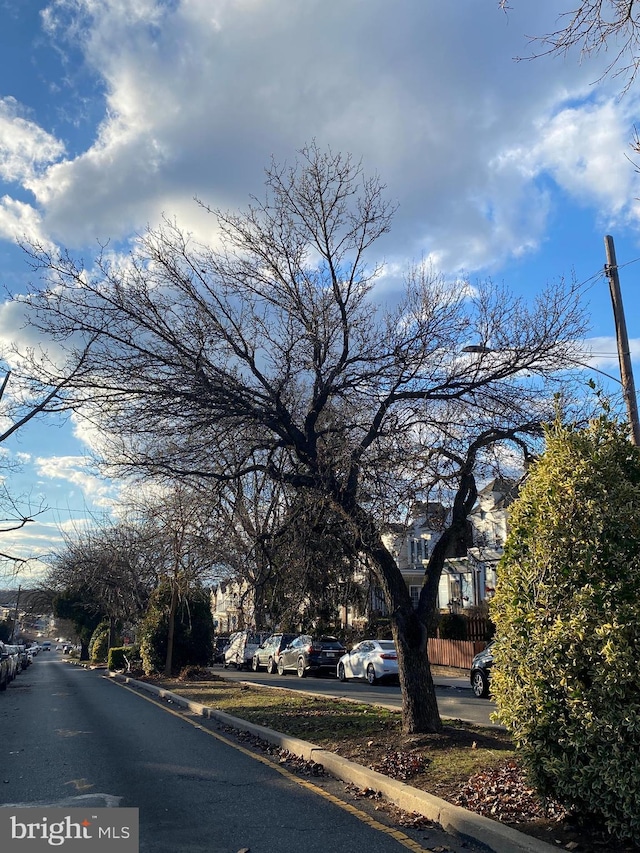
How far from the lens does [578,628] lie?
506cm

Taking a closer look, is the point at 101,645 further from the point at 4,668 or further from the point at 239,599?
the point at 239,599

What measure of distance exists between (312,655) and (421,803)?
22.4 meters

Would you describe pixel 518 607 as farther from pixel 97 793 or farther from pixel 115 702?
pixel 115 702

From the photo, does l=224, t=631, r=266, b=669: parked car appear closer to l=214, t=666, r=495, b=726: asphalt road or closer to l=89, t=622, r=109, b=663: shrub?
l=214, t=666, r=495, b=726: asphalt road

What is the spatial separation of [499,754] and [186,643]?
19481 mm

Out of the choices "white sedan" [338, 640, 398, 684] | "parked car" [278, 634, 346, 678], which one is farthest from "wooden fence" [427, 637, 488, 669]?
"white sedan" [338, 640, 398, 684]

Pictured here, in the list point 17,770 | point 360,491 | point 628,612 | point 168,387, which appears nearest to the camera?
point 628,612

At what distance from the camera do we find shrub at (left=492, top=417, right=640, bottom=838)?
15.8 feet

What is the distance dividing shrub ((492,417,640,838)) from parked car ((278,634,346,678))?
2308cm

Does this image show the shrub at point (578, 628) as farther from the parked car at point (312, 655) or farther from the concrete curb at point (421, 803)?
the parked car at point (312, 655)

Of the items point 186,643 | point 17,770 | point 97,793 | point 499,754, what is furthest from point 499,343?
point 186,643

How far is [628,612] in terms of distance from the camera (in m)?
4.89

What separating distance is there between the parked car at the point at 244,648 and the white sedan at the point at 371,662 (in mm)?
9158

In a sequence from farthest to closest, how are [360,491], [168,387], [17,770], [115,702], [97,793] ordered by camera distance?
1. [115,702]
2. [360,491]
3. [168,387]
4. [17,770]
5. [97,793]
